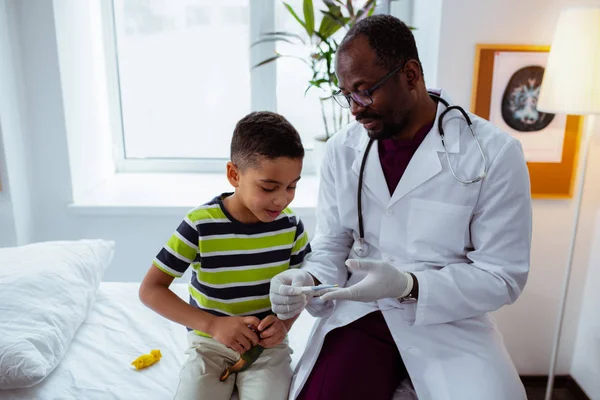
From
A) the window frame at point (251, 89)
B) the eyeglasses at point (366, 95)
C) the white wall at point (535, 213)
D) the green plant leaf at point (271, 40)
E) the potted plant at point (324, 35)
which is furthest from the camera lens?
the window frame at point (251, 89)

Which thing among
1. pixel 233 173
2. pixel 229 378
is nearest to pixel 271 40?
pixel 233 173

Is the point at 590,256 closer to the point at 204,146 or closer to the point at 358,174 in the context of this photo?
the point at 358,174

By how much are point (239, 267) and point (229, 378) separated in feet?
0.87

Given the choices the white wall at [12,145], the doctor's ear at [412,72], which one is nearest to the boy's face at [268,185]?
the doctor's ear at [412,72]

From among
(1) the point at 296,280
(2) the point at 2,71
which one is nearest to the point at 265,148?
(1) the point at 296,280

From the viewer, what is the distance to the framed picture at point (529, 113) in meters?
1.88

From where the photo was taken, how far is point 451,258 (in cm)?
131

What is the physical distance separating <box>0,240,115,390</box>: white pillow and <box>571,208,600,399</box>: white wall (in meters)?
1.83

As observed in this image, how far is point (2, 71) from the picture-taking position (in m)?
1.99

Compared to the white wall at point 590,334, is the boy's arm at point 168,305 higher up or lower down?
higher up

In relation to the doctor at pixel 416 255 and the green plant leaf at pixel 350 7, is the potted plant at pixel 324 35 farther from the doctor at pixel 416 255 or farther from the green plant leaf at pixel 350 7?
the doctor at pixel 416 255

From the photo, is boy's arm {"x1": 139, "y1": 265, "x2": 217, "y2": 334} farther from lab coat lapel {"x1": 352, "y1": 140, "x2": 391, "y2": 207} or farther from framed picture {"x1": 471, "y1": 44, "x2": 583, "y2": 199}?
framed picture {"x1": 471, "y1": 44, "x2": 583, "y2": 199}

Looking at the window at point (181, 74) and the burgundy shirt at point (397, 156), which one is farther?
the window at point (181, 74)

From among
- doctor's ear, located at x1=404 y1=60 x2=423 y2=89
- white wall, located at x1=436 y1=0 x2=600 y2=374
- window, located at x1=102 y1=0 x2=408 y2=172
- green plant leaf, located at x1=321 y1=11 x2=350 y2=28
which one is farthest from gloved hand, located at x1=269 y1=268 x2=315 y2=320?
window, located at x1=102 y1=0 x2=408 y2=172
